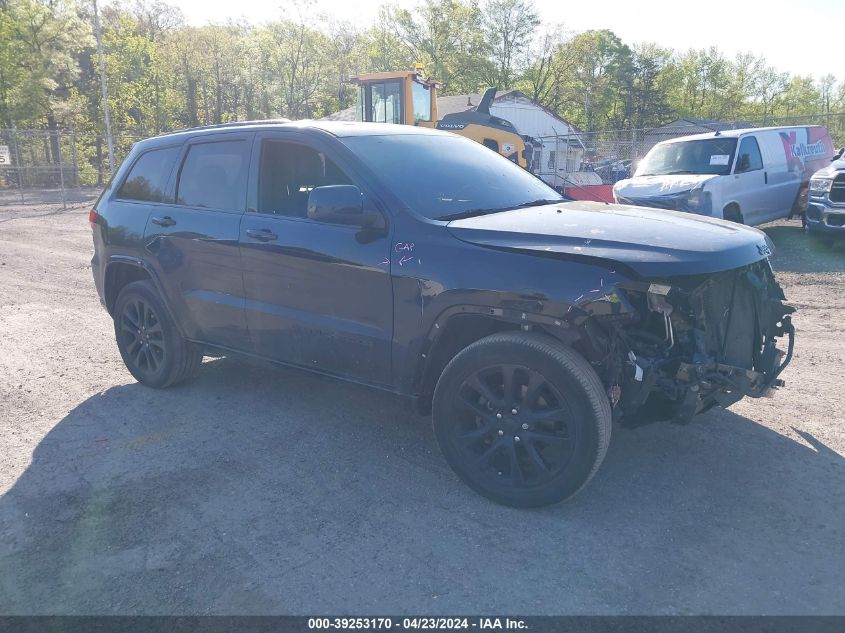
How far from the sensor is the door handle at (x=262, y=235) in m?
4.34

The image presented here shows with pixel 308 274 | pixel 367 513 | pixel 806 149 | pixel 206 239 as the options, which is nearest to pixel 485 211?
pixel 308 274

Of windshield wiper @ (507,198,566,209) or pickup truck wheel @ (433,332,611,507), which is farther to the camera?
windshield wiper @ (507,198,566,209)

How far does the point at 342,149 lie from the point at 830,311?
5984mm

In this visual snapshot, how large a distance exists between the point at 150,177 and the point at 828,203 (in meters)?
10.1

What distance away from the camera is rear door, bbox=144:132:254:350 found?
183 inches

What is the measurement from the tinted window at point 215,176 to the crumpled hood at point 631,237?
1741mm

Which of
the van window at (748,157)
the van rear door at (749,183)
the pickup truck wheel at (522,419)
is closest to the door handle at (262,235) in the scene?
the pickup truck wheel at (522,419)

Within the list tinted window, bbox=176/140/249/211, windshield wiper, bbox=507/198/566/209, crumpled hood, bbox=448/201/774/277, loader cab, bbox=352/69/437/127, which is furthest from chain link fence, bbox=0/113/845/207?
crumpled hood, bbox=448/201/774/277

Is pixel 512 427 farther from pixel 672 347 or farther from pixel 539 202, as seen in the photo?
pixel 539 202

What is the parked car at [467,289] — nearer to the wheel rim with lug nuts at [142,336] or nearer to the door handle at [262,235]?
the door handle at [262,235]

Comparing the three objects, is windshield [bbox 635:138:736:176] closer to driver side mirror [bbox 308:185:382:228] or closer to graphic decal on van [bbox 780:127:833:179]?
graphic decal on van [bbox 780:127:833:179]

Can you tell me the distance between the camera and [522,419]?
3.43 metres

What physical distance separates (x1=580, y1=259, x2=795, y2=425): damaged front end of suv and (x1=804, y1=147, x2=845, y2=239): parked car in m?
8.52
